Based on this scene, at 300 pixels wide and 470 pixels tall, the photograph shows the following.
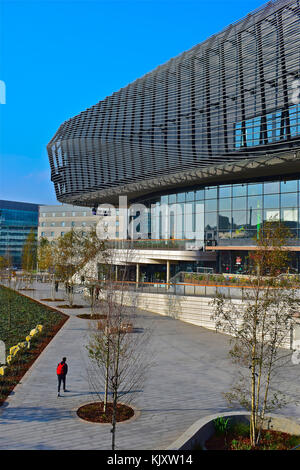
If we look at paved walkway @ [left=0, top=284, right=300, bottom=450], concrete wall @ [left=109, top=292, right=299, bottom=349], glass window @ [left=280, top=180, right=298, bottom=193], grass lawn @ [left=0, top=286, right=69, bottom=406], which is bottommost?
paved walkway @ [left=0, top=284, right=300, bottom=450]

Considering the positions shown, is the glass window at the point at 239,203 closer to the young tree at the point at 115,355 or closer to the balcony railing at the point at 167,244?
the balcony railing at the point at 167,244

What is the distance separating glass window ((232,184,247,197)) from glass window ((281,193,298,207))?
3.68 m

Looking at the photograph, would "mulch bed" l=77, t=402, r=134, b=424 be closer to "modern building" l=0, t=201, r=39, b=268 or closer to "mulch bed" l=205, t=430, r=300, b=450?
"mulch bed" l=205, t=430, r=300, b=450

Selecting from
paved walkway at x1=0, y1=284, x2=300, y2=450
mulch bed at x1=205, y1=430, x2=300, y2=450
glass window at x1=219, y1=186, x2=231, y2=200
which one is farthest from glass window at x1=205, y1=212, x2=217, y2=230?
mulch bed at x1=205, y1=430, x2=300, y2=450

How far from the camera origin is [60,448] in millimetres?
9375

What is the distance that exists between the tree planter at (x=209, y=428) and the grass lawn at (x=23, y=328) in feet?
20.0

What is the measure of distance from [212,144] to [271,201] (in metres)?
6.98

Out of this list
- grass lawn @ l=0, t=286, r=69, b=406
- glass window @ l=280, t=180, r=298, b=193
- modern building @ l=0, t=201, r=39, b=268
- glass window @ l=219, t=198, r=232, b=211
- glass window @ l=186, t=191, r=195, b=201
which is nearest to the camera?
grass lawn @ l=0, t=286, r=69, b=406

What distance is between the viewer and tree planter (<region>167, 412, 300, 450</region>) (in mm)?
9179

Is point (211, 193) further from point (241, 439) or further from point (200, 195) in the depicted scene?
point (241, 439)
